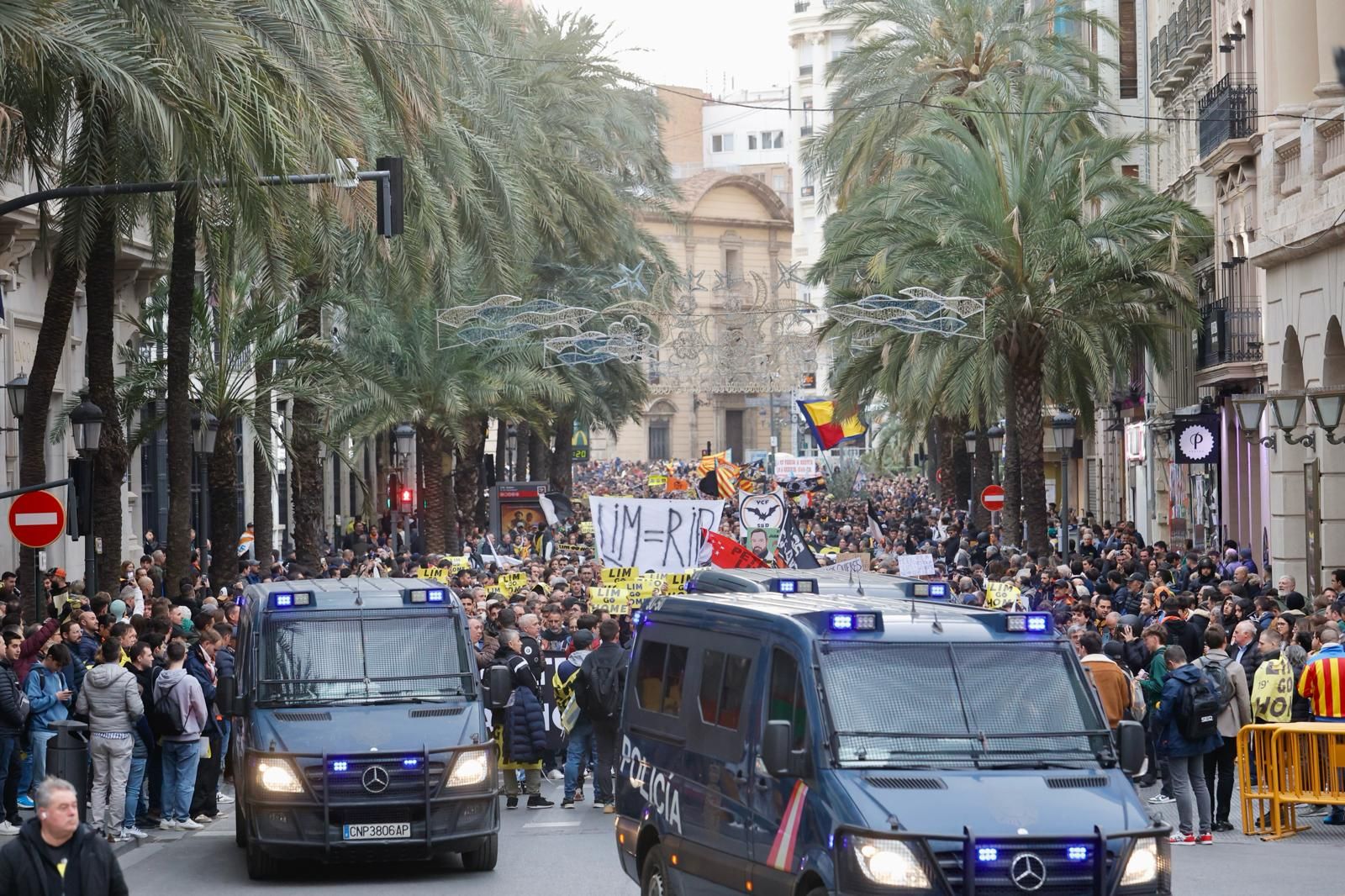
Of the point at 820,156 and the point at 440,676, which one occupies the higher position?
the point at 820,156

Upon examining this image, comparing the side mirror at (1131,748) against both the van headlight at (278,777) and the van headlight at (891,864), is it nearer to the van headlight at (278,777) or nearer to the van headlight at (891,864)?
the van headlight at (891,864)

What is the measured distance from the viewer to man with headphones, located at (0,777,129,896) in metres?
7.41

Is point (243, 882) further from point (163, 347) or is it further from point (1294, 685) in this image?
point (163, 347)

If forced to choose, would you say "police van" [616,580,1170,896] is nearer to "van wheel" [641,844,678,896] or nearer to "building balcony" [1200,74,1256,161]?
"van wheel" [641,844,678,896]

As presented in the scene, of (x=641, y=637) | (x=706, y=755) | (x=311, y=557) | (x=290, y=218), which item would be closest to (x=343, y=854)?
(x=641, y=637)

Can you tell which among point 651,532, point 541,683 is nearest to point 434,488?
point 651,532

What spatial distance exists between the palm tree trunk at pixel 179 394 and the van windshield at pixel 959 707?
54.3ft

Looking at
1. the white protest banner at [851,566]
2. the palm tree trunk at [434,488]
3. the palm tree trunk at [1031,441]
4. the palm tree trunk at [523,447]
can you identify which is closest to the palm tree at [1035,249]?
the palm tree trunk at [1031,441]

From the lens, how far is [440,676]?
13.8 m

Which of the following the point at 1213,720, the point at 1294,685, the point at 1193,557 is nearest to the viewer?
the point at 1213,720

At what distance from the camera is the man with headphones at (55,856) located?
741 cm

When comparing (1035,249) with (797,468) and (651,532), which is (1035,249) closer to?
(651,532)

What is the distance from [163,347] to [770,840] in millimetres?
27068

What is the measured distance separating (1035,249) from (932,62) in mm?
9723
